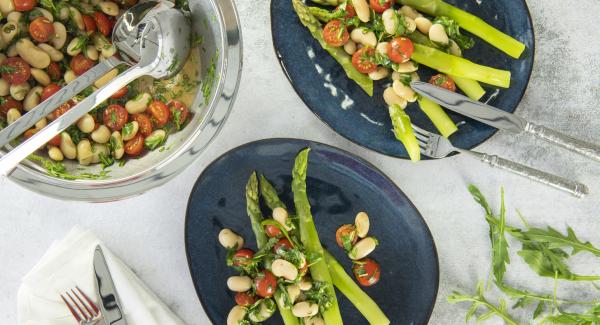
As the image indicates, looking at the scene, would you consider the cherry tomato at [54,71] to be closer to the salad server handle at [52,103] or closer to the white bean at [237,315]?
the salad server handle at [52,103]

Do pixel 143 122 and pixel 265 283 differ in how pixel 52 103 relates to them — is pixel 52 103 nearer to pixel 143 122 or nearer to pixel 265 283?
pixel 143 122

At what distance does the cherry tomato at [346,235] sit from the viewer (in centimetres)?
170

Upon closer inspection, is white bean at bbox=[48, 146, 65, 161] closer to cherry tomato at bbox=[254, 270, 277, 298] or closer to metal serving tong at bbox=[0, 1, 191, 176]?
metal serving tong at bbox=[0, 1, 191, 176]

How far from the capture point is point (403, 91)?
1682 mm

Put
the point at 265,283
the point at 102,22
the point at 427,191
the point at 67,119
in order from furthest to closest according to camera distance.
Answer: the point at 427,191
the point at 265,283
the point at 102,22
the point at 67,119

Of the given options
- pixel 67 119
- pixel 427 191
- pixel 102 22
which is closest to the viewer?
pixel 67 119

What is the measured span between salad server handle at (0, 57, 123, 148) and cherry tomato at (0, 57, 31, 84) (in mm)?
108

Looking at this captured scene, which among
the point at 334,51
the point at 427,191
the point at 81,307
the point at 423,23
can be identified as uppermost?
the point at 423,23

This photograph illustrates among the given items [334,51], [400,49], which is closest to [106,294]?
[334,51]

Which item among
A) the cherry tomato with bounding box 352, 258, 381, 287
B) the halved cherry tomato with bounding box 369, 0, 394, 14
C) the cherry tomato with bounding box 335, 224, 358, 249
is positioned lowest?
the cherry tomato with bounding box 352, 258, 381, 287

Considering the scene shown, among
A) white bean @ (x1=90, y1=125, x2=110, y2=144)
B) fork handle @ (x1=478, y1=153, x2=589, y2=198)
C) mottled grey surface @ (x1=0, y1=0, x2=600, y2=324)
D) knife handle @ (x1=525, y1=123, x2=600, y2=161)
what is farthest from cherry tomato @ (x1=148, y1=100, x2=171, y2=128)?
knife handle @ (x1=525, y1=123, x2=600, y2=161)

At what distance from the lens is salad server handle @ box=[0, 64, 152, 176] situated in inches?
55.7

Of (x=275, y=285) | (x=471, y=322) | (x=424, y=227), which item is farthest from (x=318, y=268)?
(x=471, y=322)

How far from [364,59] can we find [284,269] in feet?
1.97
